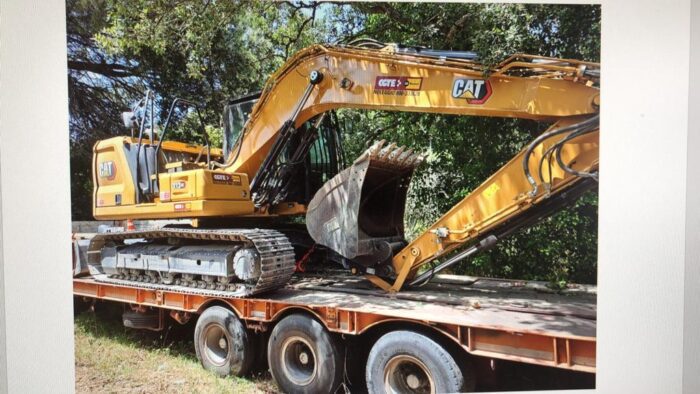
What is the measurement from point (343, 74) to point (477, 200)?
1.28m

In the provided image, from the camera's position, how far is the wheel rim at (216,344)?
351cm

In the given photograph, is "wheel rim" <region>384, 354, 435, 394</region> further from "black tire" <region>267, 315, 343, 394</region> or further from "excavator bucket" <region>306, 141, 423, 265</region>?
"excavator bucket" <region>306, 141, 423, 265</region>

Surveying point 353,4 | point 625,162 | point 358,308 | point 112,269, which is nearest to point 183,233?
point 112,269

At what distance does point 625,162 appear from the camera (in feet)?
11.4

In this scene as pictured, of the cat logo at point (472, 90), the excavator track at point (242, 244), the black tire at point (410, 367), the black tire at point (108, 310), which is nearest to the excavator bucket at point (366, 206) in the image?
the excavator track at point (242, 244)

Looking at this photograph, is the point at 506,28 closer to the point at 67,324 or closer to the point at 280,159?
the point at 280,159

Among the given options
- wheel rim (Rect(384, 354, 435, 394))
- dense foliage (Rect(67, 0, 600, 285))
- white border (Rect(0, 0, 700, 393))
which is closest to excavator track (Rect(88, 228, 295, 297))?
dense foliage (Rect(67, 0, 600, 285))

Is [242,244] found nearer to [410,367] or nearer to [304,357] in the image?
[304,357]

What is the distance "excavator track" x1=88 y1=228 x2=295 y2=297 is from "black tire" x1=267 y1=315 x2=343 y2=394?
32 centimetres

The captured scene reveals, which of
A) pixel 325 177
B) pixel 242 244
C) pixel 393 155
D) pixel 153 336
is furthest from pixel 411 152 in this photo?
pixel 153 336

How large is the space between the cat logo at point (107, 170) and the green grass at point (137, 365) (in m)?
0.97

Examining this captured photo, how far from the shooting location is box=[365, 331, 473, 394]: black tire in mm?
2895

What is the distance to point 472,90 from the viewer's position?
324cm

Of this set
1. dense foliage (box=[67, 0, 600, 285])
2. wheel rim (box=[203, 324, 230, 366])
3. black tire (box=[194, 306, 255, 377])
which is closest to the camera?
dense foliage (box=[67, 0, 600, 285])
